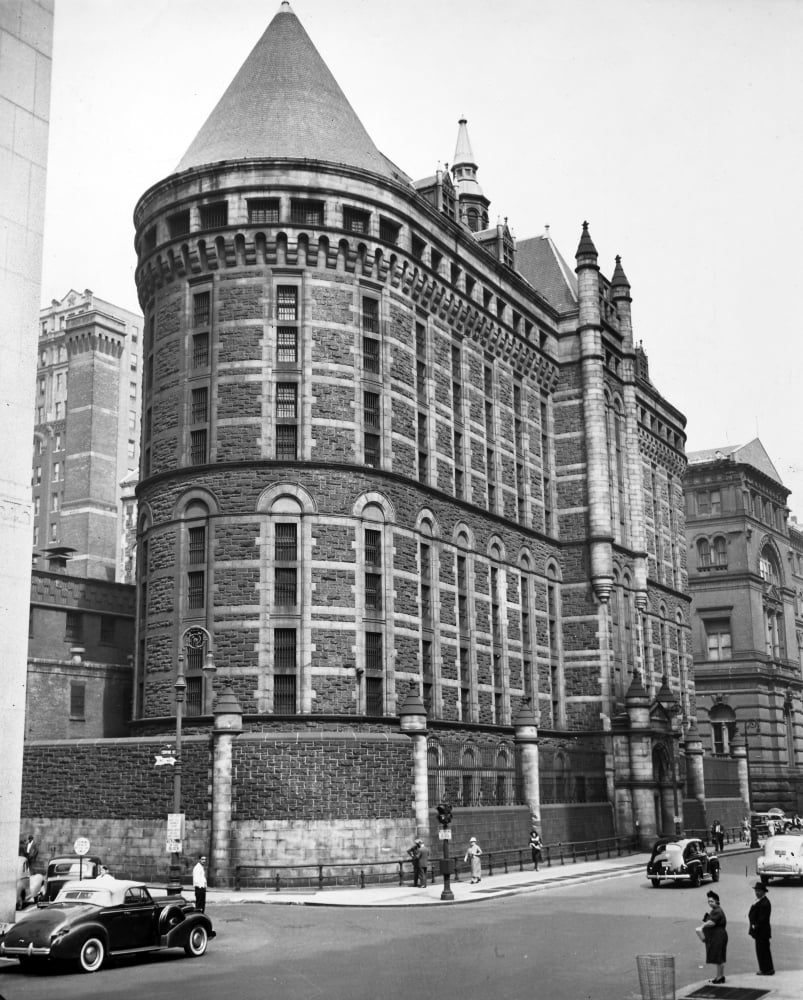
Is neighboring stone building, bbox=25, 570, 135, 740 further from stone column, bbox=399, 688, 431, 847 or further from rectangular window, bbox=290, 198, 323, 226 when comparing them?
rectangular window, bbox=290, 198, 323, 226

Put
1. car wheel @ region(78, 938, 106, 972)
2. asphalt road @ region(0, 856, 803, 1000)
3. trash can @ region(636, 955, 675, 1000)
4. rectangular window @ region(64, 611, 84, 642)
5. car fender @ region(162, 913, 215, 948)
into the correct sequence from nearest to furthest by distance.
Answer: trash can @ region(636, 955, 675, 1000) → asphalt road @ region(0, 856, 803, 1000) → car wheel @ region(78, 938, 106, 972) → car fender @ region(162, 913, 215, 948) → rectangular window @ region(64, 611, 84, 642)

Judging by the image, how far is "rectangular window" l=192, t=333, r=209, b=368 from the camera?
4969 cm

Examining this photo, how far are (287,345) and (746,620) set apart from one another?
54.7 m

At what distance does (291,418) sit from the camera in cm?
4850

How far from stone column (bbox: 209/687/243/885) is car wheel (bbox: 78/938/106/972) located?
16.7 m

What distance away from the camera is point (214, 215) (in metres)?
Result: 50.2

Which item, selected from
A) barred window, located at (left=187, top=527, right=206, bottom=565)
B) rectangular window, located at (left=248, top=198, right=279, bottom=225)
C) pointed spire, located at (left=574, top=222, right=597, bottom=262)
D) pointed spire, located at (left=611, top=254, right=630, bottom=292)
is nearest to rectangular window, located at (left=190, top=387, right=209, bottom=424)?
barred window, located at (left=187, top=527, right=206, bottom=565)

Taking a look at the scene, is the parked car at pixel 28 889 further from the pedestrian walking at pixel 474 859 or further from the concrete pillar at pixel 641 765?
the concrete pillar at pixel 641 765

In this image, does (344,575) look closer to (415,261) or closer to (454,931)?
(415,261)

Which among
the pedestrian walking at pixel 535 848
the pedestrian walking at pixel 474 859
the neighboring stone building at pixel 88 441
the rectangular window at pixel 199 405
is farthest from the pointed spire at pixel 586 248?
the neighboring stone building at pixel 88 441

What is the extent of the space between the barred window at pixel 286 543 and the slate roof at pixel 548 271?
1210 inches

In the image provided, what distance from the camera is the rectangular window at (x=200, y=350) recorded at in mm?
49688

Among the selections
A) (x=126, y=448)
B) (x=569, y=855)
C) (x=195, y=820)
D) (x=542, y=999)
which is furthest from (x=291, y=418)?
(x=126, y=448)

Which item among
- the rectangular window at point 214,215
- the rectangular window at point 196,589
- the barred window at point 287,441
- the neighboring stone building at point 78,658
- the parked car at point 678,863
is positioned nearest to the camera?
the parked car at point 678,863
